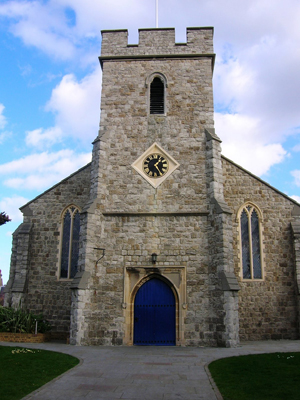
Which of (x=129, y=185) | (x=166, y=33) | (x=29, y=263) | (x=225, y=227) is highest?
(x=166, y=33)

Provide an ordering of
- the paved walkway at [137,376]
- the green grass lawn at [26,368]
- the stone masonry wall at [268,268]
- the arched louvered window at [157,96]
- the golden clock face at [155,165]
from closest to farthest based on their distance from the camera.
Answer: the paved walkway at [137,376], the green grass lawn at [26,368], the golden clock face at [155,165], the stone masonry wall at [268,268], the arched louvered window at [157,96]

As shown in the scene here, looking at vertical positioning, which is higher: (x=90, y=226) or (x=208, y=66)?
(x=208, y=66)

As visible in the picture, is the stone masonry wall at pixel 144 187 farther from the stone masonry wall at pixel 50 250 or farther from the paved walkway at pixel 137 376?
the stone masonry wall at pixel 50 250

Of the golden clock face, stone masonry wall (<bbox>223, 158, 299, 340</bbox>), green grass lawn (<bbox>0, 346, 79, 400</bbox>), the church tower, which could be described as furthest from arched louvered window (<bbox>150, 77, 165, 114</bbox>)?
green grass lawn (<bbox>0, 346, 79, 400</bbox>)

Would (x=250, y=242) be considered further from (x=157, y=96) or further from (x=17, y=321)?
(x=17, y=321)

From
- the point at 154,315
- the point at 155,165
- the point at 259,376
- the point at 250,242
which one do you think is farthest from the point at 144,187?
the point at 259,376

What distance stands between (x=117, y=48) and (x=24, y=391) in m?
15.1

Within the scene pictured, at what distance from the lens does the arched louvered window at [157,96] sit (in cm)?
1698

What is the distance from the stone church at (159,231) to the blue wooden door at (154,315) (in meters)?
A: 0.04

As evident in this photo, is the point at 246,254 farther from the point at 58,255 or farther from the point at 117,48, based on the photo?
the point at 117,48

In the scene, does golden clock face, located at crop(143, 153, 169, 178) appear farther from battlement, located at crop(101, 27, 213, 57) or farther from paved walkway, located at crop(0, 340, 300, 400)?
paved walkway, located at crop(0, 340, 300, 400)

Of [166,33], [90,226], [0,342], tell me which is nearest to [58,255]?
[90,226]

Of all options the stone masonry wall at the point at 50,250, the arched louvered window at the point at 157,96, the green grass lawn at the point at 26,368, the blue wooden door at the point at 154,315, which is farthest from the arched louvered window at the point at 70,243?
the arched louvered window at the point at 157,96

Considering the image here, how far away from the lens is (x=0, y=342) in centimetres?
1353
